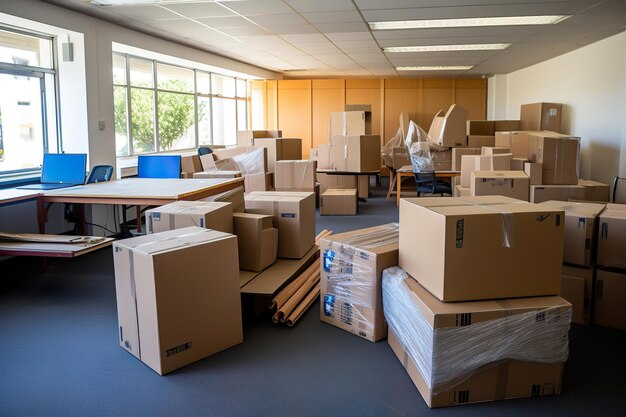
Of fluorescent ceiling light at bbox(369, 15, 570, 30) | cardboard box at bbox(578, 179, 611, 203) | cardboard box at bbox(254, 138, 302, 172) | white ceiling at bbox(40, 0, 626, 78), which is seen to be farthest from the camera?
cardboard box at bbox(254, 138, 302, 172)

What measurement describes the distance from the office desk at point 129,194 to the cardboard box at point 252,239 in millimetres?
860

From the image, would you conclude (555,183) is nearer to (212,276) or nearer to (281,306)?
(281,306)

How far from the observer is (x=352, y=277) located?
10.0 feet

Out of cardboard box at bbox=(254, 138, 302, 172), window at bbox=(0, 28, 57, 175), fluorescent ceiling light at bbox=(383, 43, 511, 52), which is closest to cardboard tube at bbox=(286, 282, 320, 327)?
window at bbox=(0, 28, 57, 175)

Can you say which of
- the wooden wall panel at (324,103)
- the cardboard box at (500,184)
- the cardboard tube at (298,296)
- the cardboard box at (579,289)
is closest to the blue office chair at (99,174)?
the cardboard tube at (298,296)

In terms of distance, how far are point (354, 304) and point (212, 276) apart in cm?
88

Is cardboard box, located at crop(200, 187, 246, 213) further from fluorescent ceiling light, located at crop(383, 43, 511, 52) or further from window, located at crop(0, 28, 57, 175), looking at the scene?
fluorescent ceiling light, located at crop(383, 43, 511, 52)

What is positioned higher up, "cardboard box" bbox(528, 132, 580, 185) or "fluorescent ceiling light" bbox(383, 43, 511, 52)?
"fluorescent ceiling light" bbox(383, 43, 511, 52)

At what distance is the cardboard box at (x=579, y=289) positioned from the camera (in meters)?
3.29

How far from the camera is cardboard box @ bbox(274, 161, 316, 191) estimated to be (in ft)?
24.4

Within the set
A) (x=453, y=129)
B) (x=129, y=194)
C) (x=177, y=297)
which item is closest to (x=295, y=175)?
(x=453, y=129)

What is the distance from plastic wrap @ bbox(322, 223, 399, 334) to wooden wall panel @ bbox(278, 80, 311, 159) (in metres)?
9.30

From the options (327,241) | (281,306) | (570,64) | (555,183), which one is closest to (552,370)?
(327,241)

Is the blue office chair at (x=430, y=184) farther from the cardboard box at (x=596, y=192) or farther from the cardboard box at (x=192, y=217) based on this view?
the cardboard box at (x=192, y=217)
